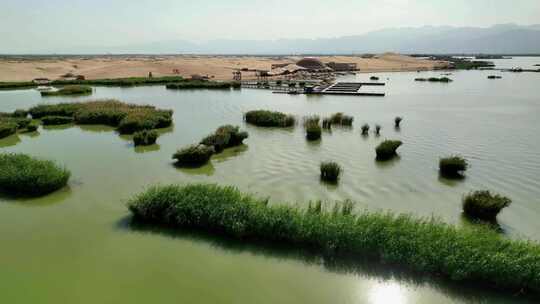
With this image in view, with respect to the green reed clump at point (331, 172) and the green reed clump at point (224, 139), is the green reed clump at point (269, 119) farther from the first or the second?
the green reed clump at point (331, 172)

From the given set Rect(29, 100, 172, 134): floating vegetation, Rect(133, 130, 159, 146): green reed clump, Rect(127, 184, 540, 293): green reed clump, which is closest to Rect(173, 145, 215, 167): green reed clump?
Rect(133, 130, 159, 146): green reed clump

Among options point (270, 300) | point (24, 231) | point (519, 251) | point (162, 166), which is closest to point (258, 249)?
point (270, 300)

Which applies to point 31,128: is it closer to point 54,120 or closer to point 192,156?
point 54,120

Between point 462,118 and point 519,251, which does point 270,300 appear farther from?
point 462,118

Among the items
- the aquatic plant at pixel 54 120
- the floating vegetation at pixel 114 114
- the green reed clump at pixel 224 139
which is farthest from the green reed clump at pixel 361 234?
the aquatic plant at pixel 54 120

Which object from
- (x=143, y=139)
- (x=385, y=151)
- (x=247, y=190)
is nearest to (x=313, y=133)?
(x=385, y=151)
